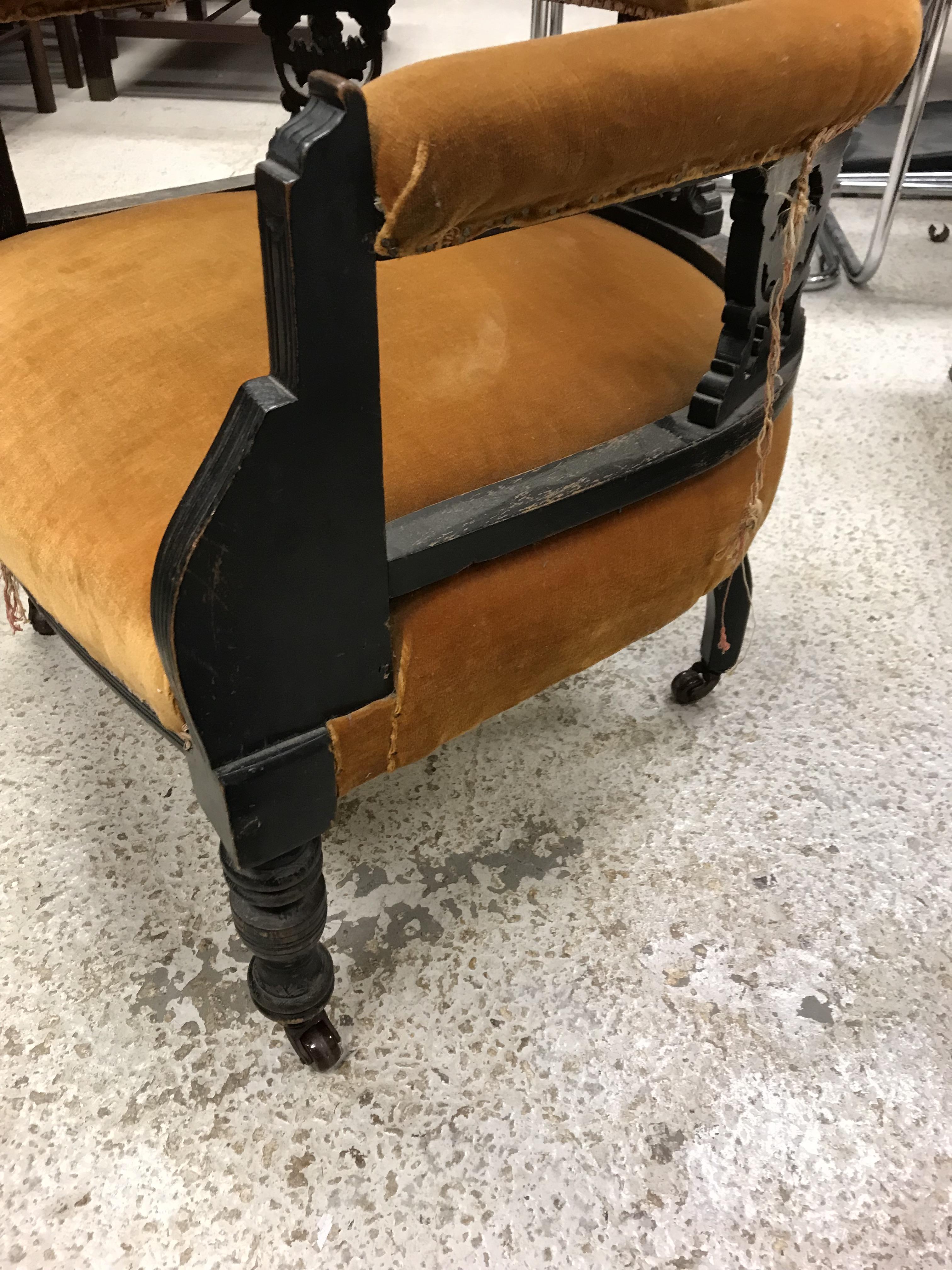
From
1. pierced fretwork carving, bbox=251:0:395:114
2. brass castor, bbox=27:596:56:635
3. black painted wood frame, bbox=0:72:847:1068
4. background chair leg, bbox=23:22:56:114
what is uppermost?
pierced fretwork carving, bbox=251:0:395:114

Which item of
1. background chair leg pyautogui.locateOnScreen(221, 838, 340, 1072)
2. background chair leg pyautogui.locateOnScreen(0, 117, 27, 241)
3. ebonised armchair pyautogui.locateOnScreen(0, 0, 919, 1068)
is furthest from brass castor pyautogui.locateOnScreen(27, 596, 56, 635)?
background chair leg pyautogui.locateOnScreen(221, 838, 340, 1072)

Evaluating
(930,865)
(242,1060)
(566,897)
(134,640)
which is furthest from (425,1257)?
(930,865)

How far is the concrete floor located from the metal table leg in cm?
95

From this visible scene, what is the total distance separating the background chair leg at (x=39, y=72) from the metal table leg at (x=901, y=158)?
2177 millimetres

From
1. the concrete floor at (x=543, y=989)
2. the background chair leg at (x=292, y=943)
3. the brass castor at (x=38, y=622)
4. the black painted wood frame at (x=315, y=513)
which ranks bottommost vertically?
the concrete floor at (x=543, y=989)

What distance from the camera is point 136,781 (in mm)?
1014

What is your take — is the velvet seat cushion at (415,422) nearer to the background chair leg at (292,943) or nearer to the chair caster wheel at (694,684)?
the background chair leg at (292,943)

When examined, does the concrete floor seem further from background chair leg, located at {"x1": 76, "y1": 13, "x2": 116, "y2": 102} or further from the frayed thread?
background chair leg, located at {"x1": 76, "y1": 13, "x2": 116, "y2": 102}

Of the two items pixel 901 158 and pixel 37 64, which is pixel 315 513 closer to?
pixel 901 158

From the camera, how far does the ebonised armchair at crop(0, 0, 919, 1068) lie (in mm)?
422

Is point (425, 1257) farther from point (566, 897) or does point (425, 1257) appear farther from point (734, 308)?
point (734, 308)

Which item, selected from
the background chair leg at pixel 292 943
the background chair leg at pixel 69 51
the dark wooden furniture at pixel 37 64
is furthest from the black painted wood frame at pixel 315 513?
the background chair leg at pixel 69 51

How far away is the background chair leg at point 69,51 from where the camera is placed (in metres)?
2.88

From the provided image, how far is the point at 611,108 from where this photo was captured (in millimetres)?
434
